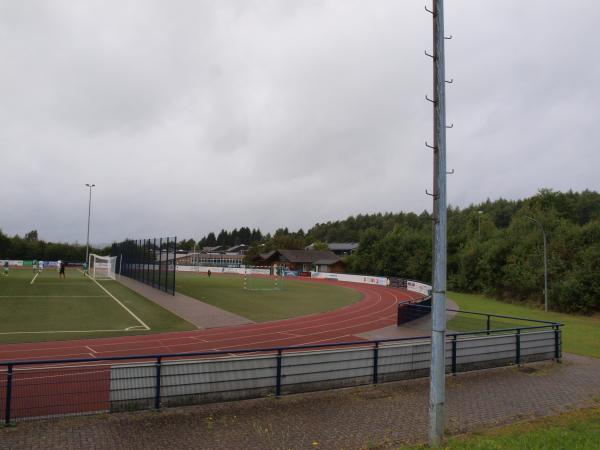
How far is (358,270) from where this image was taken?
8012 cm

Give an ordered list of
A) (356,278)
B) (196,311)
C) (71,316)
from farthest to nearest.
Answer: (356,278) < (196,311) < (71,316)

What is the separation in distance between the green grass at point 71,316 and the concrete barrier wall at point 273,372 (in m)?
11.1

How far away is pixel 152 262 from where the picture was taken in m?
44.7

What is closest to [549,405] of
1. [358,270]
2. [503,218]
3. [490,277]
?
[490,277]

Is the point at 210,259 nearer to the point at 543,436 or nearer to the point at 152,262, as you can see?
the point at 152,262

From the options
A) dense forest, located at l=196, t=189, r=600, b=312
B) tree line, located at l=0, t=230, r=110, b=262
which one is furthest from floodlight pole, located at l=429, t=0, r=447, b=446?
tree line, located at l=0, t=230, r=110, b=262

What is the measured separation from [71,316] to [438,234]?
865 inches

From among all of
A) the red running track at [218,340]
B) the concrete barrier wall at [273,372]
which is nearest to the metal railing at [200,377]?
the concrete barrier wall at [273,372]

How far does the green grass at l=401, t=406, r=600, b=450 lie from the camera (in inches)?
265

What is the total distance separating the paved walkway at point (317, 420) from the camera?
7285 mm

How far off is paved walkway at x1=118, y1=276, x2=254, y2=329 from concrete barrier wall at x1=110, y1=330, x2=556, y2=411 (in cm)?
1227

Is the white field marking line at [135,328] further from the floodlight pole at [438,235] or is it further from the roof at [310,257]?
the roof at [310,257]

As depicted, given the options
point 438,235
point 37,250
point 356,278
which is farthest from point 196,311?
point 37,250

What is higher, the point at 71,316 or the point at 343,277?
the point at 71,316
